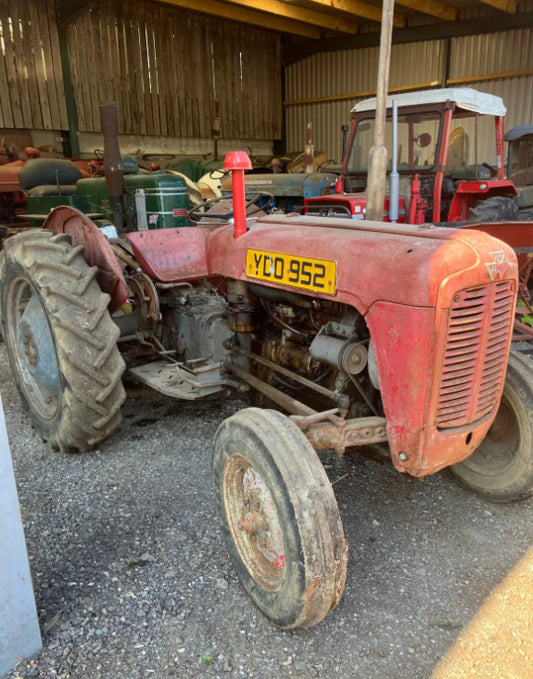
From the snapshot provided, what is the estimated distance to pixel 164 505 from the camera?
2525 millimetres

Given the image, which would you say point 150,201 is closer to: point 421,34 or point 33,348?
point 33,348

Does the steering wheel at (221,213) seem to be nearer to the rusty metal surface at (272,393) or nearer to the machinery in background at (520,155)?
the rusty metal surface at (272,393)

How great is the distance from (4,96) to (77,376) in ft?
33.1

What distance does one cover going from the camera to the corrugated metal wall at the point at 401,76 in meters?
11.9

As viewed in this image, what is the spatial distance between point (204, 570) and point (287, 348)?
99cm

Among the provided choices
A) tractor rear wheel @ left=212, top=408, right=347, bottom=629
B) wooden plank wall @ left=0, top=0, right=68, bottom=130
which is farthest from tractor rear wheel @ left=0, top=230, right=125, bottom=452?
wooden plank wall @ left=0, top=0, right=68, bottom=130

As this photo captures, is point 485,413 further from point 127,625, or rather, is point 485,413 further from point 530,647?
point 127,625

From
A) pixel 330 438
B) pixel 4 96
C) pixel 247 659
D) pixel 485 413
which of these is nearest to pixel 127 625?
pixel 247 659

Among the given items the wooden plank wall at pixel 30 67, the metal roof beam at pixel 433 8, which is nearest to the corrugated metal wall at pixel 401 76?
the metal roof beam at pixel 433 8

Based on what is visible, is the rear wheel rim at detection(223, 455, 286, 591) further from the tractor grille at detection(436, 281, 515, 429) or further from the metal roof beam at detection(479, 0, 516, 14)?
the metal roof beam at detection(479, 0, 516, 14)

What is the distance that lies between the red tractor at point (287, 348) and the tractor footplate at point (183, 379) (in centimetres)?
1

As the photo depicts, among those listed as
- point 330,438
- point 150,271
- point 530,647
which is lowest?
point 530,647

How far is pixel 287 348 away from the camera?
2.57m

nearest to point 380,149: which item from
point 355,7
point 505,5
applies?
point 355,7
